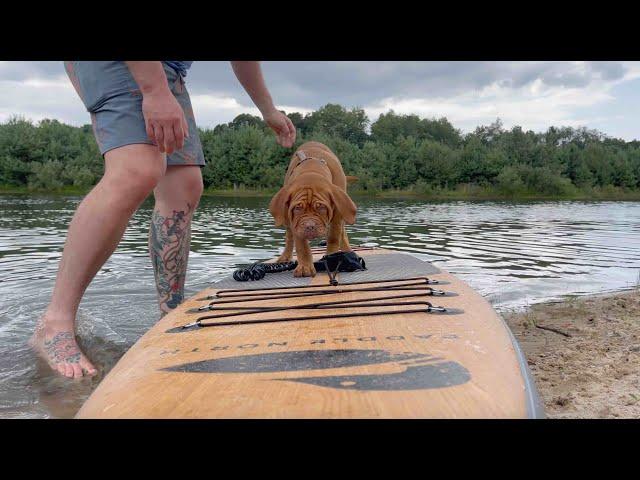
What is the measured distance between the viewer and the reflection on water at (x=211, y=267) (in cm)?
316

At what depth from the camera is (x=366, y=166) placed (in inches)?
1730

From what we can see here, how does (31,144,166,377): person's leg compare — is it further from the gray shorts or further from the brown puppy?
the brown puppy

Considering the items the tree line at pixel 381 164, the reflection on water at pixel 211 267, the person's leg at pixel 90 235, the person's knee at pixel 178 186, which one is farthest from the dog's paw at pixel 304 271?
the tree line at pixel 381 164

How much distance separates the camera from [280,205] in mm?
3869

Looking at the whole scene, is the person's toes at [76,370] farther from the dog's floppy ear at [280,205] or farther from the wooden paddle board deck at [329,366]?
the dog's floppy ear at [280,205]

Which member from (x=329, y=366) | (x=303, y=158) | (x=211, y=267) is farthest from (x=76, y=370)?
(x=211, y=267)

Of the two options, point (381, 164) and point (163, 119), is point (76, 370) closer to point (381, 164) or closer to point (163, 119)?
point (163, 119)

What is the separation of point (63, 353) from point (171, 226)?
1.08 metres

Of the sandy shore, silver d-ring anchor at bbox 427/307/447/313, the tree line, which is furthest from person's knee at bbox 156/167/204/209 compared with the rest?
the tree line

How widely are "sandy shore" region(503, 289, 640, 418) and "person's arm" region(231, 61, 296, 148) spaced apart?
2377 millimetres

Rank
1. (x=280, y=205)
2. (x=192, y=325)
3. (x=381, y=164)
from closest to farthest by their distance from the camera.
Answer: (x=192, y=325), (x=280, y=205), (x=381, y=164)

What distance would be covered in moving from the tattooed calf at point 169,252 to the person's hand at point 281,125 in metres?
1.09
